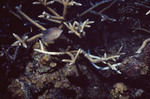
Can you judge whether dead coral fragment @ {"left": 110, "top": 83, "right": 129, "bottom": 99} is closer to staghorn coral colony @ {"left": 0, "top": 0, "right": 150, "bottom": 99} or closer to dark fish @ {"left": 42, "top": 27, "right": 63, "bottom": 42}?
staghorn coral colony @ {"left": 0, "top": 0, "right": 150, "bottom": 99}

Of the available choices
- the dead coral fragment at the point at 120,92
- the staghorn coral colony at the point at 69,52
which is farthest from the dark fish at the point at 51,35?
the dead coral fragment at the point at 120,92

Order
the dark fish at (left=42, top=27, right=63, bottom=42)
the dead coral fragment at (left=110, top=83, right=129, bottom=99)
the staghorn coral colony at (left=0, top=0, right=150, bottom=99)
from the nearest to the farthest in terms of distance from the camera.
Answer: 1. the dark fish at (left=42, top=27, right=63, bottom=42)
2. the staghorn coral colony at (left=0, top=0, right=150, bottom=99)
3. the dead coral fragment at (left=110, top=83, right=129, bottom=99)

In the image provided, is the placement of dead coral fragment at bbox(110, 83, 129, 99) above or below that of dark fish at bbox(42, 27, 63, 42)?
below

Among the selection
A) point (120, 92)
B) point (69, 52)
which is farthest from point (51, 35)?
point (120, 92)

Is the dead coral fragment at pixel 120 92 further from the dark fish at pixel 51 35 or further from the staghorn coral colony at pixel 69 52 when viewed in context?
the dark fish at pixel 51 35

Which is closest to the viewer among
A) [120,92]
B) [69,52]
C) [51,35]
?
[51,35]

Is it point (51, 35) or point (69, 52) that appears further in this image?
point (69, 52)

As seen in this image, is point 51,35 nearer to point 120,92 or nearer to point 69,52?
point 69,52

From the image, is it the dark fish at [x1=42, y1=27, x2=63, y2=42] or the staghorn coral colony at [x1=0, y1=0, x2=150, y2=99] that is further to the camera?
the staghorn coral colony at [x1=0, y1=0, x2=150, y2=99]

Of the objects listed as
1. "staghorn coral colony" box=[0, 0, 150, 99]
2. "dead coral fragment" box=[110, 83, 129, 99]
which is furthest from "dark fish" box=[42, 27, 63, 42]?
"dead coral fragment" box=[110, 83, 129, 99]
